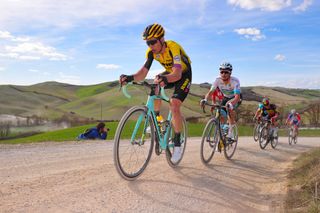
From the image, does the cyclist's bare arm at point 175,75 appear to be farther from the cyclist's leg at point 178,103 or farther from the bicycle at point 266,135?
the bicycle at point 266,135

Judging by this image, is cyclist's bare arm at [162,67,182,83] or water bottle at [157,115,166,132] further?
water bottle at [157,115,166,132]

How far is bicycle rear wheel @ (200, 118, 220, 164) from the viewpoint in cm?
793

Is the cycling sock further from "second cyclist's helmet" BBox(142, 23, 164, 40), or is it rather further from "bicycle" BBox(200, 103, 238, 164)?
"second cyclist's helmet" BBox(142, 23, 164, 40)

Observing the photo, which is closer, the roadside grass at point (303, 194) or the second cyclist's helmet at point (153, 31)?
the roadside grass at point (303, 194)

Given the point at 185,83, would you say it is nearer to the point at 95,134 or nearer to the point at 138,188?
the point at 138,188

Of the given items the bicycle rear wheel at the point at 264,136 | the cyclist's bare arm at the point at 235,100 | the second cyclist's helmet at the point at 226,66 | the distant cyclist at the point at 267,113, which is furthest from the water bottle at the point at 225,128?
the distant cyclist at the point at 267,113

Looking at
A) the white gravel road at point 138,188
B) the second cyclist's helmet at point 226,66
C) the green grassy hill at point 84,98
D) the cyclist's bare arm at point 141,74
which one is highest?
the green grassy hill at point 84,98

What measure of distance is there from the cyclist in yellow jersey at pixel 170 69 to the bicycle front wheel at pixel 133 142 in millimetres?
538

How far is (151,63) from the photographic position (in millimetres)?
6562

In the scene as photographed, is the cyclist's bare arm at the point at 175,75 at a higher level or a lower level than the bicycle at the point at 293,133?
higher

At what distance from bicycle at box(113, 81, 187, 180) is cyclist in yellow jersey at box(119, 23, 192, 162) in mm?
222

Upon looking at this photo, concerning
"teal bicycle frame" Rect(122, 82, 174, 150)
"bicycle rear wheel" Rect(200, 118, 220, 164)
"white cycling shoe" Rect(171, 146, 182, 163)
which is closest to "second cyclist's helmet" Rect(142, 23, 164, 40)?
"teal bicycle frame" Rect(122, 82, 174, 150)

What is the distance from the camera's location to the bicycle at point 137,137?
5.43m

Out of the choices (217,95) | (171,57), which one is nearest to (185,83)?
(171,57)
